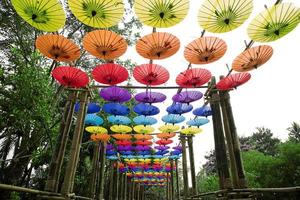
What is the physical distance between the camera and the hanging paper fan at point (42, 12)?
172 inches

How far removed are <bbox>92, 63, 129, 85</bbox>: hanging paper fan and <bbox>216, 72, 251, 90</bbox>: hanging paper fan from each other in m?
2.71

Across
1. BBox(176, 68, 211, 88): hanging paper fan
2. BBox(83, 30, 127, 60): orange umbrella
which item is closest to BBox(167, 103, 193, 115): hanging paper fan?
BBox(176, 68, 211, 88): hanging paper fan

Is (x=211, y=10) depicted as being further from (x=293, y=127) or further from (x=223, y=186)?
(x=293, y=127)

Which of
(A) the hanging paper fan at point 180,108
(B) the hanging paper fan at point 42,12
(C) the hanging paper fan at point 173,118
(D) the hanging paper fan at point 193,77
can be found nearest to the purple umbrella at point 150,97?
(A) the hanging paper fan at point 180,108

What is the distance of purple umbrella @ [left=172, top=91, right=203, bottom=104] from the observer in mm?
7504

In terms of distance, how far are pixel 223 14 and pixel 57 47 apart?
3.73 meters

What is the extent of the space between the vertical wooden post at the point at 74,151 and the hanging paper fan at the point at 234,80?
13.5ft

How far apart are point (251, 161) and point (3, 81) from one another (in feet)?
67.3

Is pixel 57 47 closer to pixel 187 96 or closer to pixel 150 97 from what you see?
pixel 150 97

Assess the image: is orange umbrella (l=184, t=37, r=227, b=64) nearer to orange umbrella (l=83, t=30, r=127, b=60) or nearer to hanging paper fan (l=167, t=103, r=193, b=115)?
orange umbrella (l=83, t=30, r=127, b=60)

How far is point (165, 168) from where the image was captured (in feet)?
67.3

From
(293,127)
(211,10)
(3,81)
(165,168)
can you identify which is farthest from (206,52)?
(293,127)

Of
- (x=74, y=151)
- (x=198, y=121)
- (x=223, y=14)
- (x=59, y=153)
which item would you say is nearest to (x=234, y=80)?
(x=223, y=14)

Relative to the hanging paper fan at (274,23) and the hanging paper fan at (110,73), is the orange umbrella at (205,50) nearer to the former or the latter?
the hanging paper fan at (274,23)
